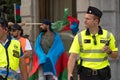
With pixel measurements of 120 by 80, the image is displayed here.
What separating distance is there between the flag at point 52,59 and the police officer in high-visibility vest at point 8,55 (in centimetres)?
429

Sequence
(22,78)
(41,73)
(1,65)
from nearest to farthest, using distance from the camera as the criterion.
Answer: (1,65) → (22,78) → (41,73)

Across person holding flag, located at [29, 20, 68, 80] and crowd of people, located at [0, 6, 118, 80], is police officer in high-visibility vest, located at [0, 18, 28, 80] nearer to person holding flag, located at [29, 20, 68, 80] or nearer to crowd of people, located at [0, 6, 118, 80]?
crowd of people, located at [0, 6, 118, 80]

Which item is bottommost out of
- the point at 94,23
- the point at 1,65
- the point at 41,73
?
the point at 41,73

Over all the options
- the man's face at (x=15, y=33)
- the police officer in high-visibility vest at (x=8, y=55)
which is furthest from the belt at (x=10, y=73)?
the man's face at (x=15, y=33)

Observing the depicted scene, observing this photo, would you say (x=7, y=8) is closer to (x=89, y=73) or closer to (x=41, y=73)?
(x=41, y=73)

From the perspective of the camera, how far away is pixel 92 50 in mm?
6812

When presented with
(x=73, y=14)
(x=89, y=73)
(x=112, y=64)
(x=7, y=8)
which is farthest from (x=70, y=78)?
(x=7, y=8)

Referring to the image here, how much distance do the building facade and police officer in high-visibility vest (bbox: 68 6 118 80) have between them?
496 centimetres

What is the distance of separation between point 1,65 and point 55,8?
8.04 metres

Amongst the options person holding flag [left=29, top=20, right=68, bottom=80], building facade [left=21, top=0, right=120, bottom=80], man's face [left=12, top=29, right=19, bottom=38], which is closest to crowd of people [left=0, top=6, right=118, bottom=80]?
man's face [left=12, top=29, right=19, bottom=38]

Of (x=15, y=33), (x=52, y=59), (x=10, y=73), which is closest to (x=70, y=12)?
(x=52, y=59)

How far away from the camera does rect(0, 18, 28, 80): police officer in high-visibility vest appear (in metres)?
6.33

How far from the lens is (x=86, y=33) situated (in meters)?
6.89

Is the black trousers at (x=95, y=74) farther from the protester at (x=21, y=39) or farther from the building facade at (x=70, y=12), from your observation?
the building facade at (x=70, y=12)
